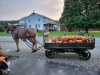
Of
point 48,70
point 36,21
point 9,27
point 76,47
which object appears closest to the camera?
point 48,70

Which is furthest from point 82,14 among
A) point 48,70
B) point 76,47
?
point 48,70

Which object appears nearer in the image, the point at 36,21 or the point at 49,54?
the point at 49,54

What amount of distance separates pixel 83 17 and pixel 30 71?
44.6 meters

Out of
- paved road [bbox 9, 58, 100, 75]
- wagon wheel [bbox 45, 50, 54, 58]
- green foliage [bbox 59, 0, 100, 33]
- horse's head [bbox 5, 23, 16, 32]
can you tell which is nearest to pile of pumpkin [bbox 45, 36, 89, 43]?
wagon wheel [bbox 45, 50, 54, 58]

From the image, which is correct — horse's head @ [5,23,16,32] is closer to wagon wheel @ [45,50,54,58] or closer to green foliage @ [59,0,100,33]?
wagon wheel @ [45,50,54,58]

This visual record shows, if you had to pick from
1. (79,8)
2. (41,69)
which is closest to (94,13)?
(79,8)

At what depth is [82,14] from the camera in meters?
58.1

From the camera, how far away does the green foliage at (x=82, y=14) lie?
52.4 m

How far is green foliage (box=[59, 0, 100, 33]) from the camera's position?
172 feet

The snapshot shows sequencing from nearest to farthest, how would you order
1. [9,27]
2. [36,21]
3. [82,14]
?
[9,27] → [82,14] → [36,21]

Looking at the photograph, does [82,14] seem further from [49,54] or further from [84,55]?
[84,55]

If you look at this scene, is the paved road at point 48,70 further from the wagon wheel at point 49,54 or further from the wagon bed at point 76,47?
the wagon wheel at point 49,54

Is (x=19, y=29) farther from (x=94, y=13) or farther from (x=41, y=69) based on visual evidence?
(x=94, y=13)

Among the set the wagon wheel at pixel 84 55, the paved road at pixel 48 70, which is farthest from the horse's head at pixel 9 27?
the paved road at pixel 48 70
